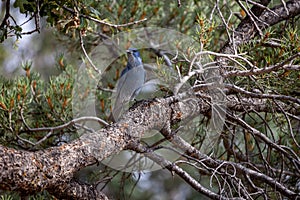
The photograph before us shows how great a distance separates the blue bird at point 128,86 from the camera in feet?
7.11

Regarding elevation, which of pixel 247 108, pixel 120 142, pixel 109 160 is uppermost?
pixel 120 142

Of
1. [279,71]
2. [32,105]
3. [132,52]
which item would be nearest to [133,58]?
[132,52]

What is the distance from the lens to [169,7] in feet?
9.48

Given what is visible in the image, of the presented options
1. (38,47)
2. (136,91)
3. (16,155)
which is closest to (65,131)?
(136,91)

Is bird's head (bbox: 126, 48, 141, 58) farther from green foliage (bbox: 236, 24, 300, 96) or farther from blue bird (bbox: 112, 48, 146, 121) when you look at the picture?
green foliage (bbox: 236, 24, 300, 96)

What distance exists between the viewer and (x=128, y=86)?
2.27m

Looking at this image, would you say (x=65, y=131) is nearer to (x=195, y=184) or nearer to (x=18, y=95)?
(x=18, y=95)

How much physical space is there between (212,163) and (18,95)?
77 cm

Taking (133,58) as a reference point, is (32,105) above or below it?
below

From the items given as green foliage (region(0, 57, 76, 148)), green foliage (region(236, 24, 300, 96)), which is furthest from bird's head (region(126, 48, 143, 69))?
green foliage (region(236, 24, 300, 96))

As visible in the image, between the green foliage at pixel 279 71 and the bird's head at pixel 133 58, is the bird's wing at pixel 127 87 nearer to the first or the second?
the bird's head at pixel 133 58

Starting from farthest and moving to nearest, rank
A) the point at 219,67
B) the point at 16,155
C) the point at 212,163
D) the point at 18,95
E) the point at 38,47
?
1. the point at 38,47
2. the point at 18,95
3. the point at 212,163
4. the point at 219,67
5. the point at 16,155

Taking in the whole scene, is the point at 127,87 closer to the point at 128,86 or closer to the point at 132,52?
the point at 128,86

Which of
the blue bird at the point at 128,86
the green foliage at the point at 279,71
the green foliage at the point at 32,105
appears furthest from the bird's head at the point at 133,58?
the green foliage at the point at 279,71
